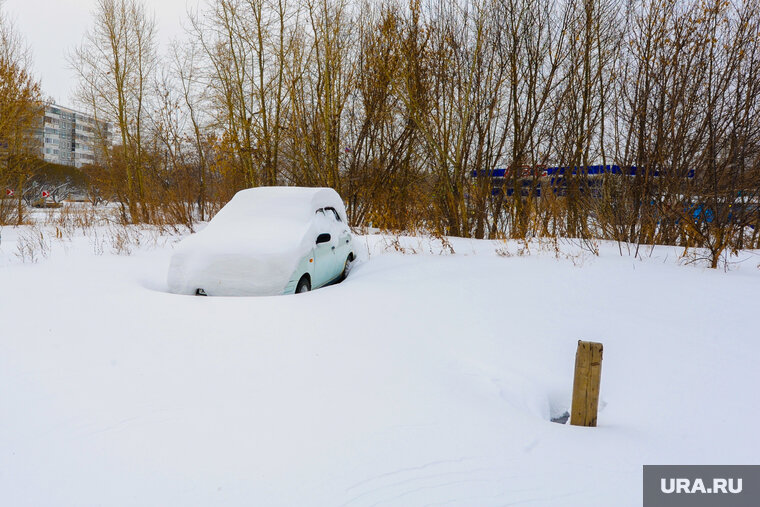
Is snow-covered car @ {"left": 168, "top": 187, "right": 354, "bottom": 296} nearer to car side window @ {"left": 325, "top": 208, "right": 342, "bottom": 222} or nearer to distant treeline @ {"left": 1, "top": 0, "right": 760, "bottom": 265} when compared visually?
car side window @ {"left": 325, "top": 208, "right": 342, "bottom": 222}

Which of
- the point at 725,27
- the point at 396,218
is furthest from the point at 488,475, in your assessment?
the point at 396,218

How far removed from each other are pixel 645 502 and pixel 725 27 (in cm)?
1027

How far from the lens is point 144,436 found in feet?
8.77

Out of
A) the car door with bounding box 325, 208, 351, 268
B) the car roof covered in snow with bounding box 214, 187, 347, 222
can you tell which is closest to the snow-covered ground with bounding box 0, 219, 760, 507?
the car door with bounding box 325, 208, 351, 268

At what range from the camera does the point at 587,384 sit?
301 centimetres

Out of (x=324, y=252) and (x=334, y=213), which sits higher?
(x=334, y=213)

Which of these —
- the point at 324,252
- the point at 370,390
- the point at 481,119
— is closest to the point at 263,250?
the point at 324,252

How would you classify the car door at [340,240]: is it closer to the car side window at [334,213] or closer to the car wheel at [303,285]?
the car side window at [334,213]

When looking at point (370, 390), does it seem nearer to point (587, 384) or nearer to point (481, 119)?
point (587, 384)

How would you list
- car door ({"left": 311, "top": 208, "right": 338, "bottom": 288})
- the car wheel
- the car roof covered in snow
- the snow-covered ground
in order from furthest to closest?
the car roof covered in snow
car door ({"left": 311, "top": 208, "right": 338, "bottom": 288})
the car wheel
the snow-covered ground

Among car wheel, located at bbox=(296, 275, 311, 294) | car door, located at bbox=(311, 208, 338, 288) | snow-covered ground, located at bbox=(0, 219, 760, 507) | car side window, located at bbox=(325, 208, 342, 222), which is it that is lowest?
snow-covered ground, located at bbox=(0, 219, 760, 507)

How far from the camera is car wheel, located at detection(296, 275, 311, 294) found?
5.94 meters

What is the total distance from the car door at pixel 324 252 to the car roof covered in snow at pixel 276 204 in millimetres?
206

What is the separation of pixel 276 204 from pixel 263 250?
153cm
